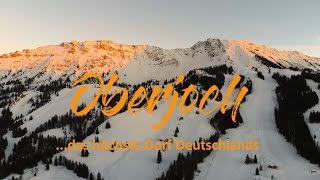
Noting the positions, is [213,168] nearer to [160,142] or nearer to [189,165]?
[189,165]

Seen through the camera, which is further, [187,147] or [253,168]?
[187,147]

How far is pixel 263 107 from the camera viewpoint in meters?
158

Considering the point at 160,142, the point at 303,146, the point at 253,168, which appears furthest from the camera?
the point at 160,142

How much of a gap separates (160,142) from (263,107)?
167 feet

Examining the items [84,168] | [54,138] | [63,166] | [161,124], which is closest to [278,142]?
[161,124]

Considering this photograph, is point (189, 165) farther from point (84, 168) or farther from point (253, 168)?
point (84, 168)

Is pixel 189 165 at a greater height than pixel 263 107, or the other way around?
pixel 263 107

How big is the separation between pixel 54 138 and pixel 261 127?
308 ft

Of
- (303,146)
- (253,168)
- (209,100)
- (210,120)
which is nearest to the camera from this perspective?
(253,168)

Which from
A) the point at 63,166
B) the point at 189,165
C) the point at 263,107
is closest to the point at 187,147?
the point at 189,165

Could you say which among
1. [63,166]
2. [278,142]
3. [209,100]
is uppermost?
[209,100]

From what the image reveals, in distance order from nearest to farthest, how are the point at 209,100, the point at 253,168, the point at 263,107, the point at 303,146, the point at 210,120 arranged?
the point at 253,168, the point at 303,146, the point at 210,120, the point at 263,107, the point at 209,100

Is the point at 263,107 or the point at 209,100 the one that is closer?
the point at 263,107

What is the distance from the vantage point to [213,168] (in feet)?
323
